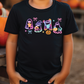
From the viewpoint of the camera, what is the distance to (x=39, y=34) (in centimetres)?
125

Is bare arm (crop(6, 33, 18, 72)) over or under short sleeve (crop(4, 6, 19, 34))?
under

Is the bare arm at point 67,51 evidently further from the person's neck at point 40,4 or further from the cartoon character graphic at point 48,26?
the person's neck at point 40,4

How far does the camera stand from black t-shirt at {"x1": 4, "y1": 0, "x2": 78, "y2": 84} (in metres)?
1.25

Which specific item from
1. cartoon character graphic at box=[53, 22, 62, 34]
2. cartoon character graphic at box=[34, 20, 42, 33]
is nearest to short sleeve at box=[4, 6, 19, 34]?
Result: cartoon character graphic at box=[34, 20, 42, 33]

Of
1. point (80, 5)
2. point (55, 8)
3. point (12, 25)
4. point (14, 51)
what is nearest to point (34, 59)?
point (14, 51)

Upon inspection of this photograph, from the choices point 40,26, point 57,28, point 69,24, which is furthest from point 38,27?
point 69,24

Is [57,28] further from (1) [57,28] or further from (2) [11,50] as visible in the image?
(2) [11,50]

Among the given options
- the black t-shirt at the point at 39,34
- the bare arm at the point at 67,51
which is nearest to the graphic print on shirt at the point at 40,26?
the black t-shirt at the point at 39,34

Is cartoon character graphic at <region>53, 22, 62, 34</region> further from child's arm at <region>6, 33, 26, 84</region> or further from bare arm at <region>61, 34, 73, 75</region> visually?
child's arm at <region>6, 33, 26, 84</region>

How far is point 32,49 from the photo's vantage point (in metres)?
1.27

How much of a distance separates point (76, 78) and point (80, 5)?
3369 millimetres

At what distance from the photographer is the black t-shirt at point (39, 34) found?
1253mm

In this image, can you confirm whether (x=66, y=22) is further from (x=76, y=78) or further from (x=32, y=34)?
(x=76, y=78)

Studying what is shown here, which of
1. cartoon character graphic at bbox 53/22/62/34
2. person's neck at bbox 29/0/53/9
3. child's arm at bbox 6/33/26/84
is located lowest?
child's arm at bbox 6/33/26/84
